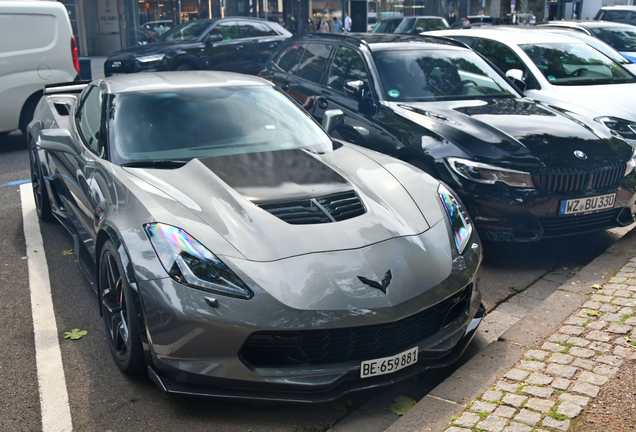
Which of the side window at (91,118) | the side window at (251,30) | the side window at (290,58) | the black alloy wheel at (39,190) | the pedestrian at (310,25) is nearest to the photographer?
the side window at (91,118)

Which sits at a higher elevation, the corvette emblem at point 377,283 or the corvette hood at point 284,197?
the corvette hood at point 284,197

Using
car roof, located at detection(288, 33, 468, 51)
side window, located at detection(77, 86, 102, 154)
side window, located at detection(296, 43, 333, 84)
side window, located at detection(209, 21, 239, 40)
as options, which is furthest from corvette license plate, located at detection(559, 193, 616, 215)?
side window, located at detection(209, 21, 239, 40)

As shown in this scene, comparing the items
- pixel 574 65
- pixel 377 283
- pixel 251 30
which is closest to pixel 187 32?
pixel 251 30

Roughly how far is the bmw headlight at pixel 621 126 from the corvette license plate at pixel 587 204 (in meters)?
2.00

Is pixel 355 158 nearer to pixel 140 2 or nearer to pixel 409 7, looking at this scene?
pixel 140 2

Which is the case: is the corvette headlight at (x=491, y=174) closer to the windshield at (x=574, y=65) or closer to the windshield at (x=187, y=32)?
the windshield at (x=574, y=65)

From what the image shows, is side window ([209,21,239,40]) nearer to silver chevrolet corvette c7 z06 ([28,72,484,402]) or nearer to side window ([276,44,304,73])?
side window ([276,44,304,73])

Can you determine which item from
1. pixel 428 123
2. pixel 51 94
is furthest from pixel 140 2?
pixel 428 123

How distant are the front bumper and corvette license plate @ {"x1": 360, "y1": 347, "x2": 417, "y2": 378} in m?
2.09

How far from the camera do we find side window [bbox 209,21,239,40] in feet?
49.5

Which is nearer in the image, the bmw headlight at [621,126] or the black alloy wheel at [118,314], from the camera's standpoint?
the black alloy wheel at [118,314]

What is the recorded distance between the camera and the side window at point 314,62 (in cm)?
709

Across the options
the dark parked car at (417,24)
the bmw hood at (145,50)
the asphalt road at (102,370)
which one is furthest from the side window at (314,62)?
the dark parked car at (417,24)

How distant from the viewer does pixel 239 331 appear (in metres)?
2.81
